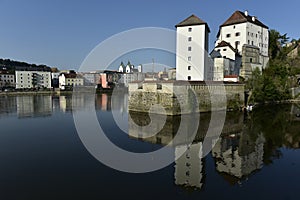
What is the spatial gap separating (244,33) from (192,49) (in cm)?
1445

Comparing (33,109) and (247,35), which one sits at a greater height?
(247,35)

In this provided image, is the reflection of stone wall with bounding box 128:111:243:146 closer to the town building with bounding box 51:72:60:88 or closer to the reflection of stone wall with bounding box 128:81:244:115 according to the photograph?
the reflection of stone wall with bounding box 128:81:244:115

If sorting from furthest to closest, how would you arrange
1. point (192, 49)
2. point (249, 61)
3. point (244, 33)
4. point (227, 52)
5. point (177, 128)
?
point (244, 33) → point (249, 61) → point (227, 52) → point (192, 49) → point (177, 128)

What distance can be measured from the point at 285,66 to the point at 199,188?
4005 cm

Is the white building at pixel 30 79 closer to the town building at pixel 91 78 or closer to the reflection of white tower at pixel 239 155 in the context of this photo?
the town building at pixel 91 78

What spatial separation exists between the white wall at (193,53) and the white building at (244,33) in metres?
12.2

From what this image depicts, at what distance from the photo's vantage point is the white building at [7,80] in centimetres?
6924

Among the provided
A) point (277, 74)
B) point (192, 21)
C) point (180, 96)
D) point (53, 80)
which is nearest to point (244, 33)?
point (277, 74)

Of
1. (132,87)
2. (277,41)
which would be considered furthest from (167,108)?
(277,41)

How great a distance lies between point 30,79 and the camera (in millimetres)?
71125

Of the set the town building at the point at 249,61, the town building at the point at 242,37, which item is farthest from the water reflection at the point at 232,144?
the town building at the point at 242,37

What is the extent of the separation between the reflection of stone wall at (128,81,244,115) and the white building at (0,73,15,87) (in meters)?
61.2

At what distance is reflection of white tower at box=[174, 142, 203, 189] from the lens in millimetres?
7873

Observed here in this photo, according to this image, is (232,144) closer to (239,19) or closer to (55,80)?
(239,19)
